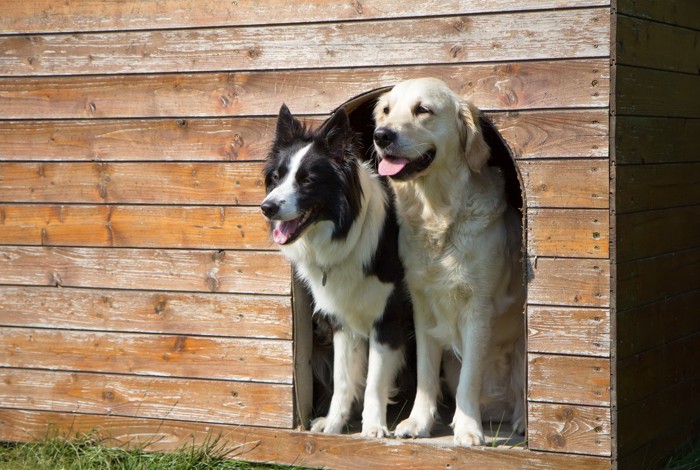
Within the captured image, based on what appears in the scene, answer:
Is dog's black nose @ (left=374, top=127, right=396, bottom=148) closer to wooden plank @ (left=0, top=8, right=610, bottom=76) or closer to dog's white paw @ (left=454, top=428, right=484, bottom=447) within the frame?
wooden plank @ (left=0, top=8, right=610, bottom=76)

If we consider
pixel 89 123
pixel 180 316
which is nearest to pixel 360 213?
pixel 180 316

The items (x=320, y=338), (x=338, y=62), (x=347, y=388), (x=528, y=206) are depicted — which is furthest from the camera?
(x=320, y=338)

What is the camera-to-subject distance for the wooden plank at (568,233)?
410 cm

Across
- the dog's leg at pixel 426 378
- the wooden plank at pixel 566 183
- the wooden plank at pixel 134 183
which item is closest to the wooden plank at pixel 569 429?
the dog's leg at pixel 426 378

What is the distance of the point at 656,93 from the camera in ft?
14.6

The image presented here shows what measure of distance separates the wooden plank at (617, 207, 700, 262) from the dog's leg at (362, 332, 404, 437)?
1.28m

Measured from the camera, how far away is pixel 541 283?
421 centimetres

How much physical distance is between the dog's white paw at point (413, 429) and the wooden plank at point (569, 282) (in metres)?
0.91

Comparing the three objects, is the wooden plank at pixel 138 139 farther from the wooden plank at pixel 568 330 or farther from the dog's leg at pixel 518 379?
the dog's leg at pixel 518 379

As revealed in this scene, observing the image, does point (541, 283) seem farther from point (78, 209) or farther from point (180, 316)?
point (78, 209)

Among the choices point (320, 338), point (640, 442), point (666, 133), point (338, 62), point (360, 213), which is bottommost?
point (640, 442)

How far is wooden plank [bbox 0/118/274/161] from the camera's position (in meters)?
4.69

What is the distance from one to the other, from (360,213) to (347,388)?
923mm

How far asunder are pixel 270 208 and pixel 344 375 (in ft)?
3.60
